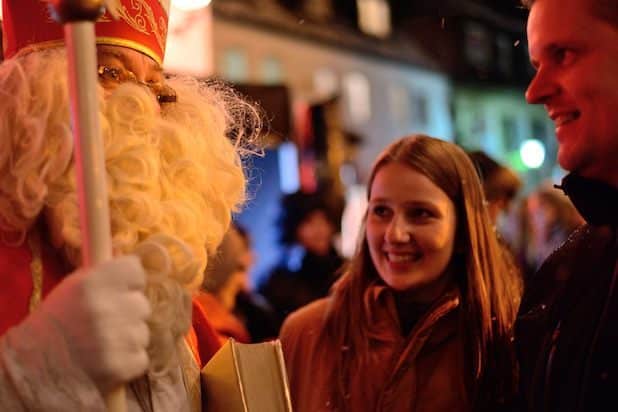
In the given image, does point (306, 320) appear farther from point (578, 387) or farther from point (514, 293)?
point (578, 387)

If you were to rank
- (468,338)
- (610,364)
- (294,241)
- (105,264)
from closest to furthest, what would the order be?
(105,264)
(610,364)
(468,338)
(294,241)

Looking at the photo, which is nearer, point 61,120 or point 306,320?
point 61,120

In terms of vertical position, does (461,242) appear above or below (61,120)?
below

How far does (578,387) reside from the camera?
1864mm

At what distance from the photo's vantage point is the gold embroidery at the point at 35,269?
1748 millimetres

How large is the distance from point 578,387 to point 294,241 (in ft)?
13.5

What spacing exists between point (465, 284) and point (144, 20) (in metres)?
1.35

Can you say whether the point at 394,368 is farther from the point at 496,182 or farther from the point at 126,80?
the point at 496,182

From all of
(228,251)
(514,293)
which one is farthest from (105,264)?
(228,251)

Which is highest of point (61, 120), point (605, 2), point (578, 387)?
point (605, 2)

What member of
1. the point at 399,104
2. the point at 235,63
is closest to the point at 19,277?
the point at 235,63

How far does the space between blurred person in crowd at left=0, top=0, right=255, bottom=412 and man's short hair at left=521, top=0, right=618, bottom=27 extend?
0.98 m

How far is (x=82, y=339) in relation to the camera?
1.47m

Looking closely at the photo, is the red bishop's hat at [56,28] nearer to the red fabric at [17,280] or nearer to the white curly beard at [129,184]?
the white curly beard at [129,184]
